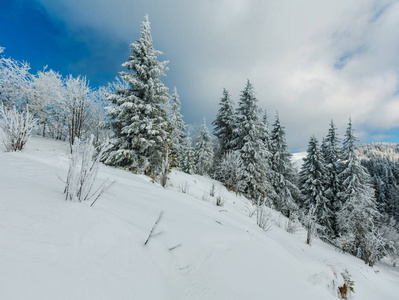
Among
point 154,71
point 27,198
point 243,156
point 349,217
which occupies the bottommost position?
point 349,217

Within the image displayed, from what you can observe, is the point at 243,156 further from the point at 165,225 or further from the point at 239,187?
the point at 165,225

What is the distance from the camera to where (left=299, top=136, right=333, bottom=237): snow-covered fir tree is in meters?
19.3

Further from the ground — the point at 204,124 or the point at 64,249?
the point at 204,124

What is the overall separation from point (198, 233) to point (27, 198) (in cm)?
201

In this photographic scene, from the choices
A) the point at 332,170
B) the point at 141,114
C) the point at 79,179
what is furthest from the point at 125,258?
the point at 332,170

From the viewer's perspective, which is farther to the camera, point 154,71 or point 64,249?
point 154,71

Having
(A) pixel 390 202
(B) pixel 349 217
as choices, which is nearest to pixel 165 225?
(B) pixel 349 217

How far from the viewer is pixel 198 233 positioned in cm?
A: 254

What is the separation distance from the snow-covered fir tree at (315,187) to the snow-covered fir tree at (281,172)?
4.26 ft

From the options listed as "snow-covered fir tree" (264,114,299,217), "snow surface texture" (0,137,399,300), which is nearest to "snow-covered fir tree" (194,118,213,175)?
"snow-covered fir tree" (264,114,299,217)

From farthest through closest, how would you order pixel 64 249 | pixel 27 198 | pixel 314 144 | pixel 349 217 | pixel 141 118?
pixel 314 144, pixel 349 217, pixel 141 118, pixel 27 198, pixel 64 249

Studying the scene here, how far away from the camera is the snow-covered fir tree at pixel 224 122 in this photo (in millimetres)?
22820

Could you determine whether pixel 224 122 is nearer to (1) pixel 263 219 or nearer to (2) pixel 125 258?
(1) pixel 263 219

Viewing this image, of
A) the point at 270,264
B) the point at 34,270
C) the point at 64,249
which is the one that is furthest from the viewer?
the point at 270,264
